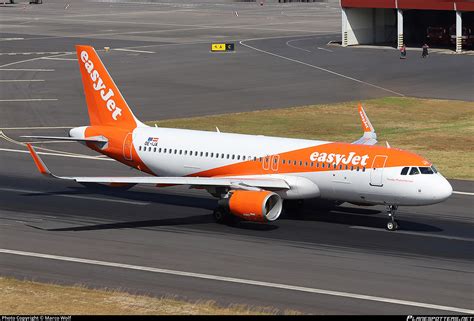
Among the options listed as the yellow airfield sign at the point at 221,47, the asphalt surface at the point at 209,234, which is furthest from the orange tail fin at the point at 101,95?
the yellow airfield sign at the point at 221,47

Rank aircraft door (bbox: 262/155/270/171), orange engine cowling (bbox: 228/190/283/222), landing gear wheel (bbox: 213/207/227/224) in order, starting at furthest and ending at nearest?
aircraft door (bbox: 262/155/270/171)
landing gear wheel (bbox: 213/207/227/224)
orange engine cowling (bbox: 228/190/283/222)

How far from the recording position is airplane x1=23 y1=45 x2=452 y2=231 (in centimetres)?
5134

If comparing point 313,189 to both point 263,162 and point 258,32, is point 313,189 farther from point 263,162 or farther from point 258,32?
point 258,32

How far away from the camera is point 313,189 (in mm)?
53469

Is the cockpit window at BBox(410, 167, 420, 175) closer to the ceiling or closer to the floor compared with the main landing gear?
closer to the ceiling

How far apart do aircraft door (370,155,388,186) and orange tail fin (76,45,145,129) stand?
15.6 m

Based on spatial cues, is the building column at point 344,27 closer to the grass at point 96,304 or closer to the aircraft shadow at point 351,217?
the aircraft shadow at point 351,217

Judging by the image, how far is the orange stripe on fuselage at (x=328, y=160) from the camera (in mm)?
51812

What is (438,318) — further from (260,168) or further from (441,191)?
(260,168)

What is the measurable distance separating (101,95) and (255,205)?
1486 cm

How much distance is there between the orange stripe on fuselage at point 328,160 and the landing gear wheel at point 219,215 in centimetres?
245

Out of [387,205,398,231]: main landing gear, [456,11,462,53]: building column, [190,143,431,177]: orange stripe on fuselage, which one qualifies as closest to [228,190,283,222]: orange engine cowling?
[190,143,431,177]: orange stripe on fuselage

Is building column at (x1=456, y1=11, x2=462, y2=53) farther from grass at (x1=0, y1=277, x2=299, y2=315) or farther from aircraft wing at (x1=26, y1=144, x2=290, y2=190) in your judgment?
grass at (x1=0, y1=277, x2=299, y2=315)

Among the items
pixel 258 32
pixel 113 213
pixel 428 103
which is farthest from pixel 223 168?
pixel 258 32
